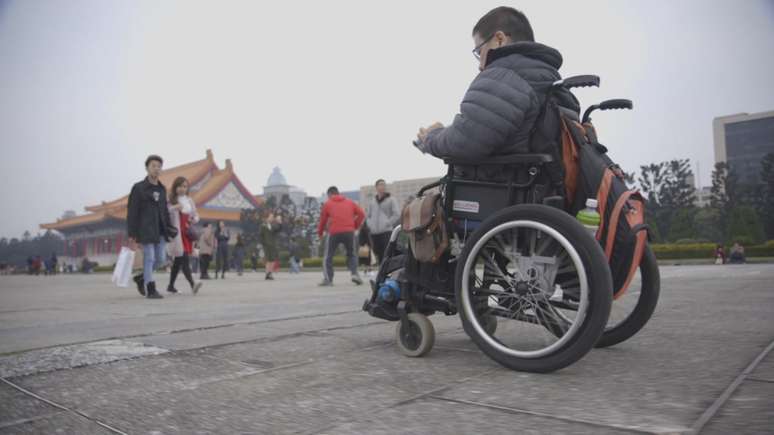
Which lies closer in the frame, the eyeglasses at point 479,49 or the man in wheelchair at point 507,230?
A: the man in wheelchair at point 507,230

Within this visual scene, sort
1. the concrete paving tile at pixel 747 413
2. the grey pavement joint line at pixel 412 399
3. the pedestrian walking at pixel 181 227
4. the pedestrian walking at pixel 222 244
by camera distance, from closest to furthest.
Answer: the concrete paving tile at pixel 747 413 → the grey pavement joint line at pixel 412 399 → the pedestrian walking at pixel 181 227 → the pedestrian walking at pixel 222 244

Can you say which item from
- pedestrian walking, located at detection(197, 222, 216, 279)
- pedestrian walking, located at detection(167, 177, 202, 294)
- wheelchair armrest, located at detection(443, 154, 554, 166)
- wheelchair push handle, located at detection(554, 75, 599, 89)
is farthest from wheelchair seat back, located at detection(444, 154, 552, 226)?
pedestrian walking, located at detection(197, 222, 216, 279)

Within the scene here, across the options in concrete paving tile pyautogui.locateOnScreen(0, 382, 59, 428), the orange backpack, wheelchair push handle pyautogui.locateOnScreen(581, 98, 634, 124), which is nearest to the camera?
concrete paving tile pyautogui.locateOnScreen(0, 382, 59, 428)

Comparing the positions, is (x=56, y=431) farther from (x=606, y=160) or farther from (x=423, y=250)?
(x=606, y=160)

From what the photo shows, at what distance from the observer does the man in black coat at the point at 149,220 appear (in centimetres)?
596

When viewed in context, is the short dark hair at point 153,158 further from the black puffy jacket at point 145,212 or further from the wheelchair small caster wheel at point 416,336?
the wheelchair small caster wheel at point 416,336

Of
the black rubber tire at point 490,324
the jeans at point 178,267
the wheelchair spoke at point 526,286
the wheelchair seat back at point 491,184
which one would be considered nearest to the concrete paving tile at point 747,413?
the wheelchair spoke at point 526,286

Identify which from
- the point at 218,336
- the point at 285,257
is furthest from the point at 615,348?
the point at 285,257

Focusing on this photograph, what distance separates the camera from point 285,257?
37469mm

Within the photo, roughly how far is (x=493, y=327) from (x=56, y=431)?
1.33 metres

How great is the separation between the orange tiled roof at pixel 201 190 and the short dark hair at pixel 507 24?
48.3 meters

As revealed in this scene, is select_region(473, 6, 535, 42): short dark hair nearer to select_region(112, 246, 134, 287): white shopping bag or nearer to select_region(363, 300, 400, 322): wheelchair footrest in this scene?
select_region(363, 300, 400, 322): wheelchair footrest

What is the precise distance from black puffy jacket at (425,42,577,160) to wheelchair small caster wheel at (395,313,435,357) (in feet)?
2.06

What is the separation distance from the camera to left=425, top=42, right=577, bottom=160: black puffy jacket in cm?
183
